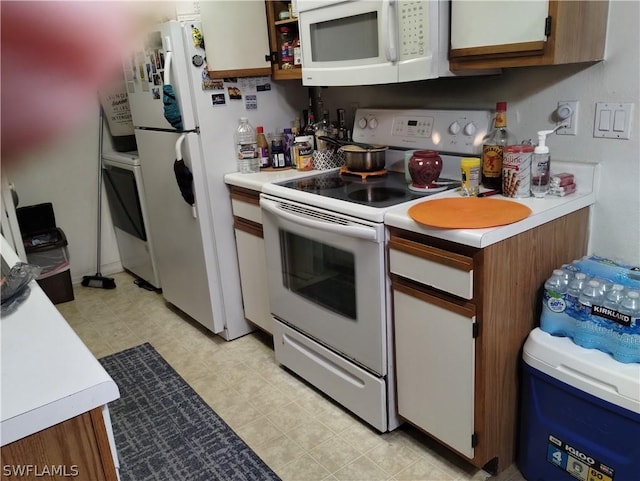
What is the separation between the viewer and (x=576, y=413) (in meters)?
1.37

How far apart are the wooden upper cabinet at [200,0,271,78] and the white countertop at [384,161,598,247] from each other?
102 centimetres

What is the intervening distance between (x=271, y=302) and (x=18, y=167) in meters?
1.76

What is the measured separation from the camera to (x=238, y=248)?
7.85 ft

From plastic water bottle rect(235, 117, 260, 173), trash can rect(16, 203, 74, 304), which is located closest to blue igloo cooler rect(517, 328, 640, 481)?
trash can rect(16, 203, 74, 304)

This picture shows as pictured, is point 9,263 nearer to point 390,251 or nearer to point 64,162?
point 64,162

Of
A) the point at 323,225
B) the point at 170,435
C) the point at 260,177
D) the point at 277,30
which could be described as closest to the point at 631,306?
the point at 323,225

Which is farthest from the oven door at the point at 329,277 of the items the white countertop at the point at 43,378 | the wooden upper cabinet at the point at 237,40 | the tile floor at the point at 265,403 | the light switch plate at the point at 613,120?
the white countertop at the point at 43,378

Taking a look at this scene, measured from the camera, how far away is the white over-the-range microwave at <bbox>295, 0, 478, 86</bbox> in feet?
4.99

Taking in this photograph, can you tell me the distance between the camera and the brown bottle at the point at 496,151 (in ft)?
5.31

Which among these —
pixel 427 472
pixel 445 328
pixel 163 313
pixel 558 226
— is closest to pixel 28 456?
pixel 445 328

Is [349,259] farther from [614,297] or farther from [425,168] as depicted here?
[614,297]

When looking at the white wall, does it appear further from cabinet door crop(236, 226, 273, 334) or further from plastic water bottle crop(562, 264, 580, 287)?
cabinet door crop(236, 226, 273, 334)

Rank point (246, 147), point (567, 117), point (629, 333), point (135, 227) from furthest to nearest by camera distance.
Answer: point (135, 227) → point (246, 147) → point (567, 117) → point (629, 333)

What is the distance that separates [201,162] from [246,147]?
0.21 m
